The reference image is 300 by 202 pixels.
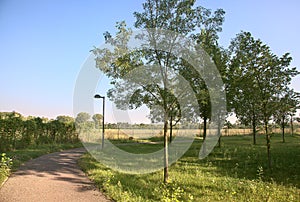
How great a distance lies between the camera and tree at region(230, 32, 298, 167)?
30.9 ft

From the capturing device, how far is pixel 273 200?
6.06 meters

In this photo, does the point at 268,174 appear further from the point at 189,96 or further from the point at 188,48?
the point at 188,48

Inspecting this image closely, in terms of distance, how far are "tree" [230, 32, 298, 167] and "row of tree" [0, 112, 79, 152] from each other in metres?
16.3

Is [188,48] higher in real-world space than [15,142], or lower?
higher

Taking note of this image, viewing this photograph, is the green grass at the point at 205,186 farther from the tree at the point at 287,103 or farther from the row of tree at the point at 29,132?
the row of tree at the point at 29,132

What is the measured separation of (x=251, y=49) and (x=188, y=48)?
380 cm

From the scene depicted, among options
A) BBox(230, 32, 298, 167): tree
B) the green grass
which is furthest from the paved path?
BBox(230, 32, 298, 167): tree

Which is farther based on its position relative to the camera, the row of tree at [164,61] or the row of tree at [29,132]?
the row of tree at [29,132]

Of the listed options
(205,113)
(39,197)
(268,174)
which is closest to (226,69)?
(268,174)

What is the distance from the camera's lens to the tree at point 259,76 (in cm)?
942

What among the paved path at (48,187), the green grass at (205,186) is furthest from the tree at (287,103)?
the paved path at (48,187)

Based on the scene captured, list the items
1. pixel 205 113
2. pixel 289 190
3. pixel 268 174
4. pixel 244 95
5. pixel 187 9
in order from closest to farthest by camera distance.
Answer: pixel 289 190 → pixel 187 9 → pixel 268 174 → pixel 244 95 → pixel 205 113

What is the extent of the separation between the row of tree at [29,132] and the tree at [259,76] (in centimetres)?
1635

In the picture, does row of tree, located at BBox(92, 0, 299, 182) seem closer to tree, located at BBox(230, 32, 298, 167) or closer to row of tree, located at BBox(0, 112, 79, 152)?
tree, located at BBox(230, 32, 298, 167)
